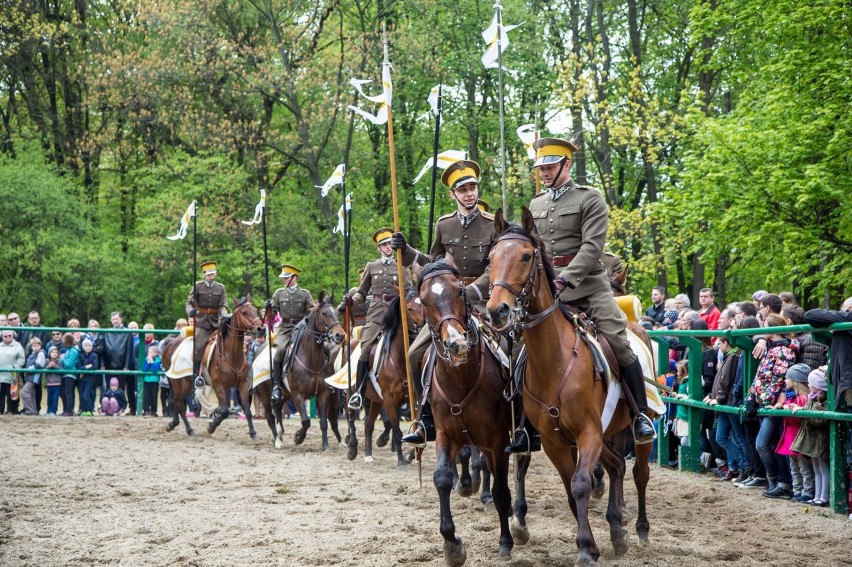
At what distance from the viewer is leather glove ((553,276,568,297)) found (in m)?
7.39

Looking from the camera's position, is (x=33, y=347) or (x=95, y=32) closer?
(x=33, y=347)

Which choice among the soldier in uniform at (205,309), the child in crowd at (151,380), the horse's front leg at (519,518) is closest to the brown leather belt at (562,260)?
the horse's front leg at (519,518)

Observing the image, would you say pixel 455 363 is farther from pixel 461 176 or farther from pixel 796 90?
pixel 796 90

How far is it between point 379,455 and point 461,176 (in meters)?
7.27

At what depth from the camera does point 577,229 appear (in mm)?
8109

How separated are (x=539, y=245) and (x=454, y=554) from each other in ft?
7.36

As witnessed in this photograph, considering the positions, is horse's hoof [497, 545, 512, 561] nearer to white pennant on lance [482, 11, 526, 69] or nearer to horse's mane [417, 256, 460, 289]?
horse's mane [417, 256, 460, 289]

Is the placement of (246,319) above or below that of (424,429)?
above

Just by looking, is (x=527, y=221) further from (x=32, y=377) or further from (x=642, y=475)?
(x=32, y=377)

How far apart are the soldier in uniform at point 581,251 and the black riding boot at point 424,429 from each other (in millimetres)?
881

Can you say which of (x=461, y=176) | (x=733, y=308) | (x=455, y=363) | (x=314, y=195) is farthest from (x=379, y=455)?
(x=314, y=195)

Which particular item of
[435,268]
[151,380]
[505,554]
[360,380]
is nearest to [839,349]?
[505,554]

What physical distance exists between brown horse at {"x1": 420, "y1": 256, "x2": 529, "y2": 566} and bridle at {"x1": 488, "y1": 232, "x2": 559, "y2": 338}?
50 centimetres

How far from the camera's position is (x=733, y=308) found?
1317 centimetres
